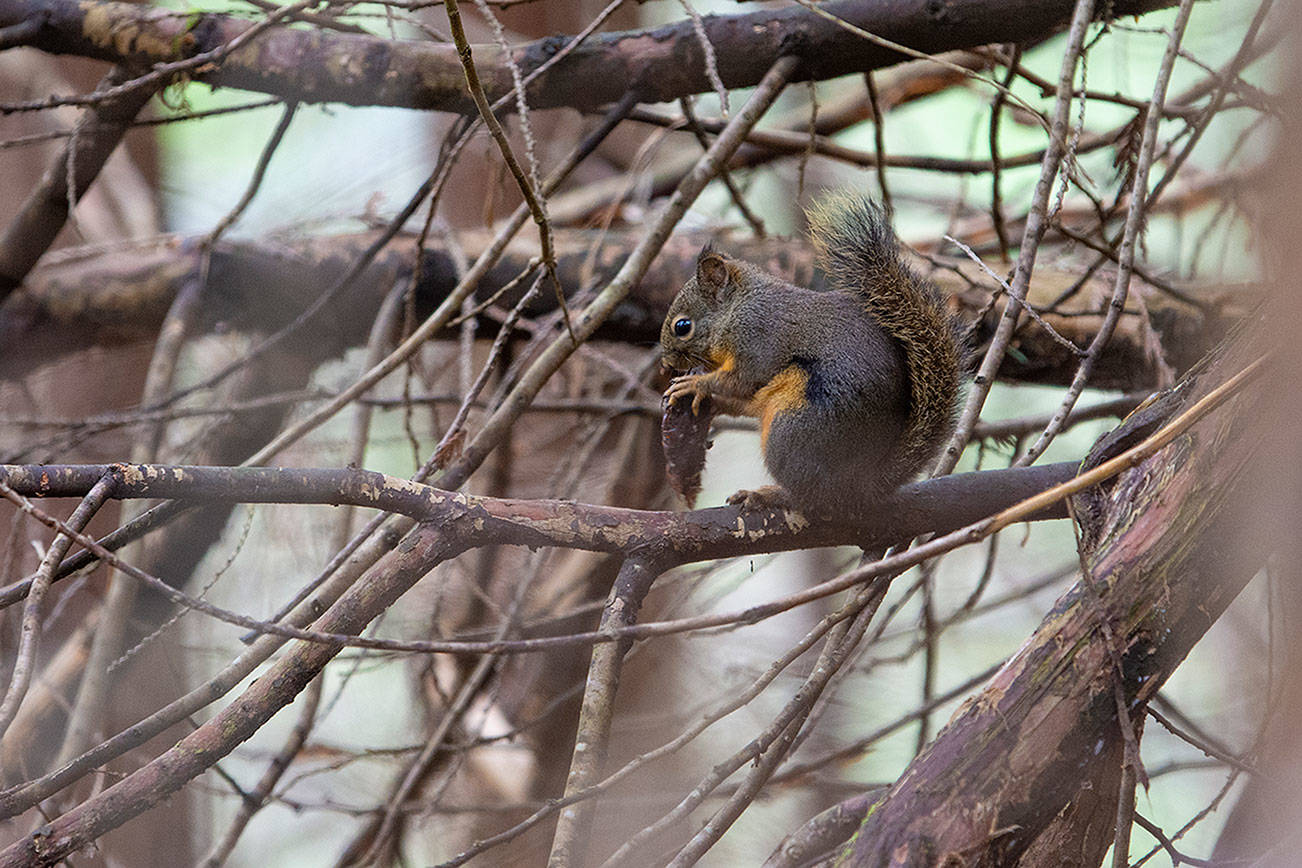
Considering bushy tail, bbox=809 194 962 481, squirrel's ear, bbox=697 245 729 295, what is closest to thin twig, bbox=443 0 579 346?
bushy tail, bbox=809 194 962 481

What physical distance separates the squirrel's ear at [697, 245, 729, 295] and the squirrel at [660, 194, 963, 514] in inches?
6.6

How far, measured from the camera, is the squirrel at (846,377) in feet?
4.92

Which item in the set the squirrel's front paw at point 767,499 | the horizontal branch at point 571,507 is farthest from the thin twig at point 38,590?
the squirrel's front paw at point 767,499

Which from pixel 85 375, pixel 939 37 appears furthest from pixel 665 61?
pixel 85 375

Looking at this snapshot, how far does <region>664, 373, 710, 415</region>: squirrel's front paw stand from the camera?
5.47 ft

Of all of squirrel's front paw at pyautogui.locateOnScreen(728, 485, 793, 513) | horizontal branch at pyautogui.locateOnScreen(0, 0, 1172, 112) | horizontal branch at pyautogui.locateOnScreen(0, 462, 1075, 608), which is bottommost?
horizontal branch at pyautogui.locateOnScreen(0, 462, 1075, 608)

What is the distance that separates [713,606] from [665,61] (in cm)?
144

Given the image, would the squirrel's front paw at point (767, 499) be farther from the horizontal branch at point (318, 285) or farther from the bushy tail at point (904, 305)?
the horizontal branch at point (318, 285)

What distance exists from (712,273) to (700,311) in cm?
7

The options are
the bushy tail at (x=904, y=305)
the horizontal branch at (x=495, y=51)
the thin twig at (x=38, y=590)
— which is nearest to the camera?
the thin twig at (x=38, y=590)

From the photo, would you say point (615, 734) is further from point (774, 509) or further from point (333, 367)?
point (774, 509)

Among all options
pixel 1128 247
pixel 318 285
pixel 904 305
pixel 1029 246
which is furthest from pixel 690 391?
pixel 318 285

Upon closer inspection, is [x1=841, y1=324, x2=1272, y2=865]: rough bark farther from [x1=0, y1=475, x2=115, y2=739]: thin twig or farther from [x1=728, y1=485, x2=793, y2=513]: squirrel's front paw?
[x1=0, y1=475, x2=115, y2=739]: thin twig

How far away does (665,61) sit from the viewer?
2.02m
